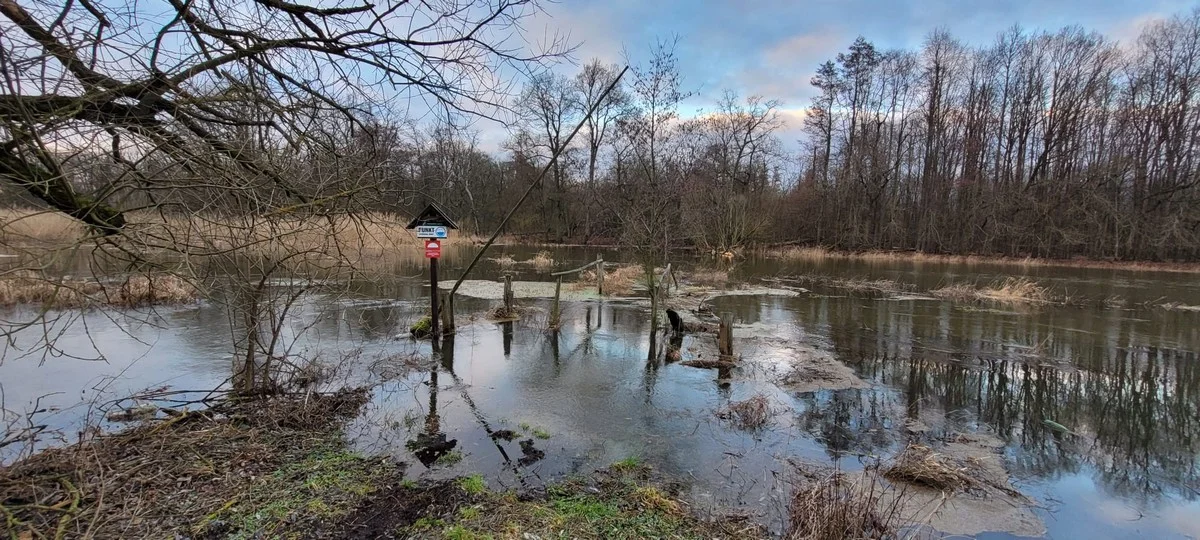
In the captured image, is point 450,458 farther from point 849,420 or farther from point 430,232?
point 430,232

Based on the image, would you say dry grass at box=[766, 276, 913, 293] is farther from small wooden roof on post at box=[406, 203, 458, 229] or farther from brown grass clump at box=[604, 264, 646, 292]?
small wooden roof on post at box=[406, 203, 458, 229]

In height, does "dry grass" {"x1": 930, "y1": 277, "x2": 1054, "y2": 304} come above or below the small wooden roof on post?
below

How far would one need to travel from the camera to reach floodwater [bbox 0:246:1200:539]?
449 cm

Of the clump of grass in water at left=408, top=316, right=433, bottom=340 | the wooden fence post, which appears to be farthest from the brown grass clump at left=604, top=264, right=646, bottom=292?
the clump of grass in water at left=408, top=316, right=433, bottom=340

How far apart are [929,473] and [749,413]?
1777 mm

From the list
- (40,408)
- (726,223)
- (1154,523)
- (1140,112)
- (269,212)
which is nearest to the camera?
(269,212)

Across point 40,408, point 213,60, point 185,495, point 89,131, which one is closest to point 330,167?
point 213,60

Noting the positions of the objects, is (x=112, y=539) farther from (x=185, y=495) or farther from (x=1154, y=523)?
(x=1154, y=523)

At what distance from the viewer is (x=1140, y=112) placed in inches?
1168

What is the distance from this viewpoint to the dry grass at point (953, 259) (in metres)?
27.0

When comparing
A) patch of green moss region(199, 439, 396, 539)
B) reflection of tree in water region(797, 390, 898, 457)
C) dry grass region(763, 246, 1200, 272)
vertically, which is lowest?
reflection of tree in water region(797, 390, 898, 457)

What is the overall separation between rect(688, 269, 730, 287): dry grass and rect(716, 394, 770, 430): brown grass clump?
12831mm

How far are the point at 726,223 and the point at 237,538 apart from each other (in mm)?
22916

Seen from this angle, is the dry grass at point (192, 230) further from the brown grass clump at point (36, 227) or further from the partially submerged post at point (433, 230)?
the partially submerged post at point (433, 230)
